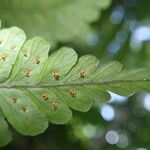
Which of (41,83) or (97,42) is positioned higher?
(41,83)

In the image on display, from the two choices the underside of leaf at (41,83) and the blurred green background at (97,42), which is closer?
the underside of leaf at (41,83)

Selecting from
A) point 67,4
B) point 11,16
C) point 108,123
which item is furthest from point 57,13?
point 108,123

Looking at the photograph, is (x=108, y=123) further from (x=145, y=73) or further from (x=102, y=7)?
(x=145, y=73)

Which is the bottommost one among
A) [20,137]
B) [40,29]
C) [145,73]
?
[20,137]

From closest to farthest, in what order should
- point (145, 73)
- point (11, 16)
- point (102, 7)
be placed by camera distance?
point (145, 73)
point (11, 16)
point (102, 7)

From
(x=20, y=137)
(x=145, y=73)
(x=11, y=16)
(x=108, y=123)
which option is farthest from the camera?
(x=108, y=123)

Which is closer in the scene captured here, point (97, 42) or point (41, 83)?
point (41, 83)

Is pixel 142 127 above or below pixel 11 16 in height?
below

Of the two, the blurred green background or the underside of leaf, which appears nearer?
the underside of leaf
